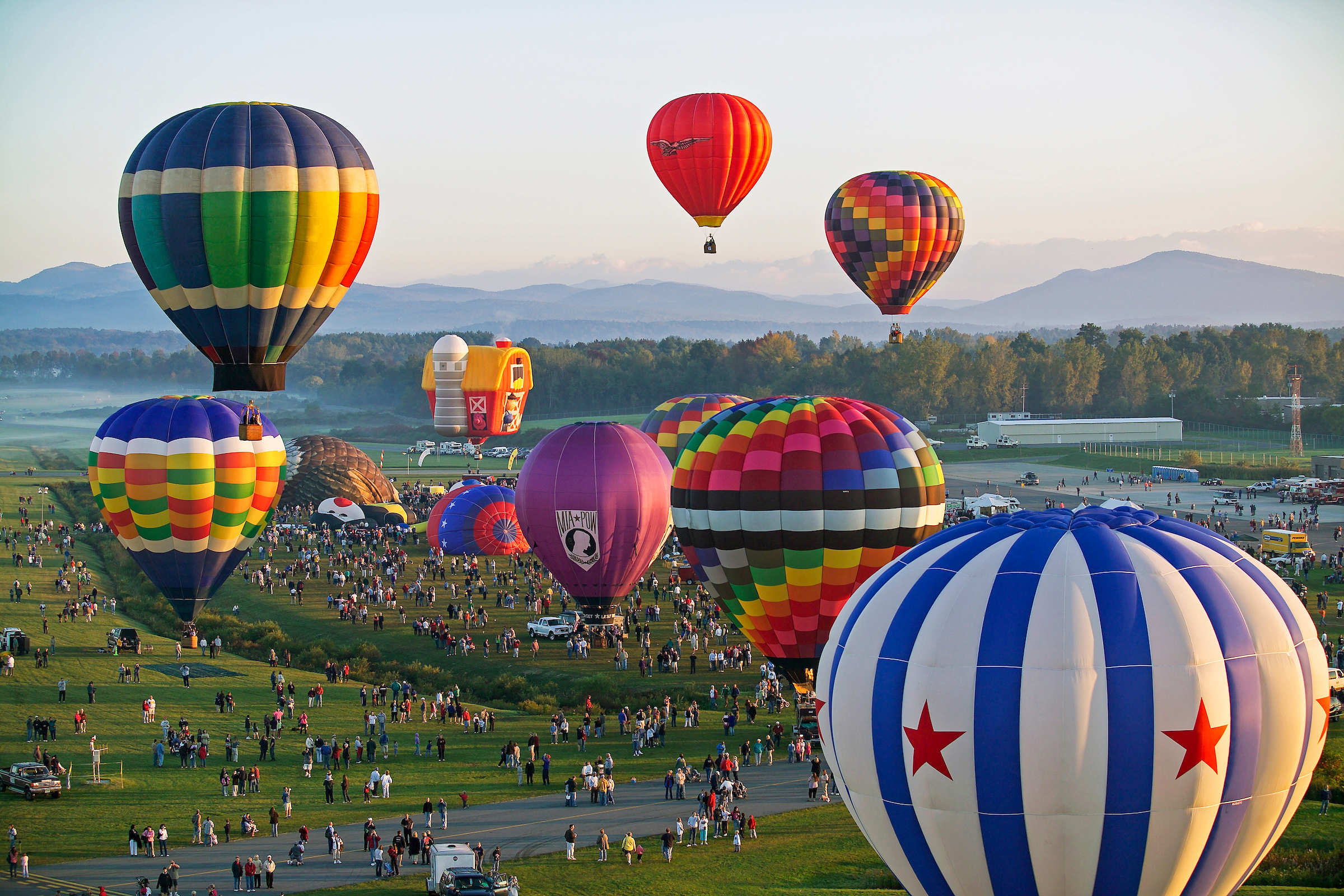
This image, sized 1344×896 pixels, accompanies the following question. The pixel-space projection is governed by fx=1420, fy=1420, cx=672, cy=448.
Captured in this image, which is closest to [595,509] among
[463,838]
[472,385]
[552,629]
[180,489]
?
[552,629]

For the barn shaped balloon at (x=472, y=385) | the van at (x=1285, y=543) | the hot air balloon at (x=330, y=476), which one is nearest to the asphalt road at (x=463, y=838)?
the van at (x=1285, y=543)

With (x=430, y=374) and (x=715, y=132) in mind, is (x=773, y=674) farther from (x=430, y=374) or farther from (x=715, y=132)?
(x=430, y=374)

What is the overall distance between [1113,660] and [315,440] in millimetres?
47847

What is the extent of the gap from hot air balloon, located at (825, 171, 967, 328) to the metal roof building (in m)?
33.5

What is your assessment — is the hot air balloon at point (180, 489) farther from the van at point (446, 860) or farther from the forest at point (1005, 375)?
the forest at point (1005, 375)

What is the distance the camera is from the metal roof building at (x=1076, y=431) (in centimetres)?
8081

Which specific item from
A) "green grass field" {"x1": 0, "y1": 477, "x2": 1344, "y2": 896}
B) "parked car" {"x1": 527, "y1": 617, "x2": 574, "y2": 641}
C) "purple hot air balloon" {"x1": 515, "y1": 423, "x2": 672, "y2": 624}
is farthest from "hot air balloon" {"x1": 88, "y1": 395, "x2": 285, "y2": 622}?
"parked car" {"x1": 527, "y1": 617, "x2": 574, "y2": 641}

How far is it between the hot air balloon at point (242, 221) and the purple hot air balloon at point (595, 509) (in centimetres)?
738

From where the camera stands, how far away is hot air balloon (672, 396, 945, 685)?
22.5m

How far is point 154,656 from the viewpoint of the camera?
103ft

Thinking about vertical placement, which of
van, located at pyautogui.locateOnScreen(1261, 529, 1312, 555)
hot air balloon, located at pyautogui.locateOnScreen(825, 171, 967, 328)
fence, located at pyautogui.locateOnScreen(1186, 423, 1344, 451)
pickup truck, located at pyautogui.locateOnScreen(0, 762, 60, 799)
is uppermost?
hot air balloon, located at pyautogui.locateOnScreen(825, 171, 967, 328)

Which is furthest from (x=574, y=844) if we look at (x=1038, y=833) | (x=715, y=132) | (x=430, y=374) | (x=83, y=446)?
(x=83, y=446)

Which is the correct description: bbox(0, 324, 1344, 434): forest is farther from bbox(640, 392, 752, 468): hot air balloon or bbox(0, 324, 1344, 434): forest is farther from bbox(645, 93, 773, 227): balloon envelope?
bbox(645, 93, 773, 227): balloon envelope

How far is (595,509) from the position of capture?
31.2 metres
